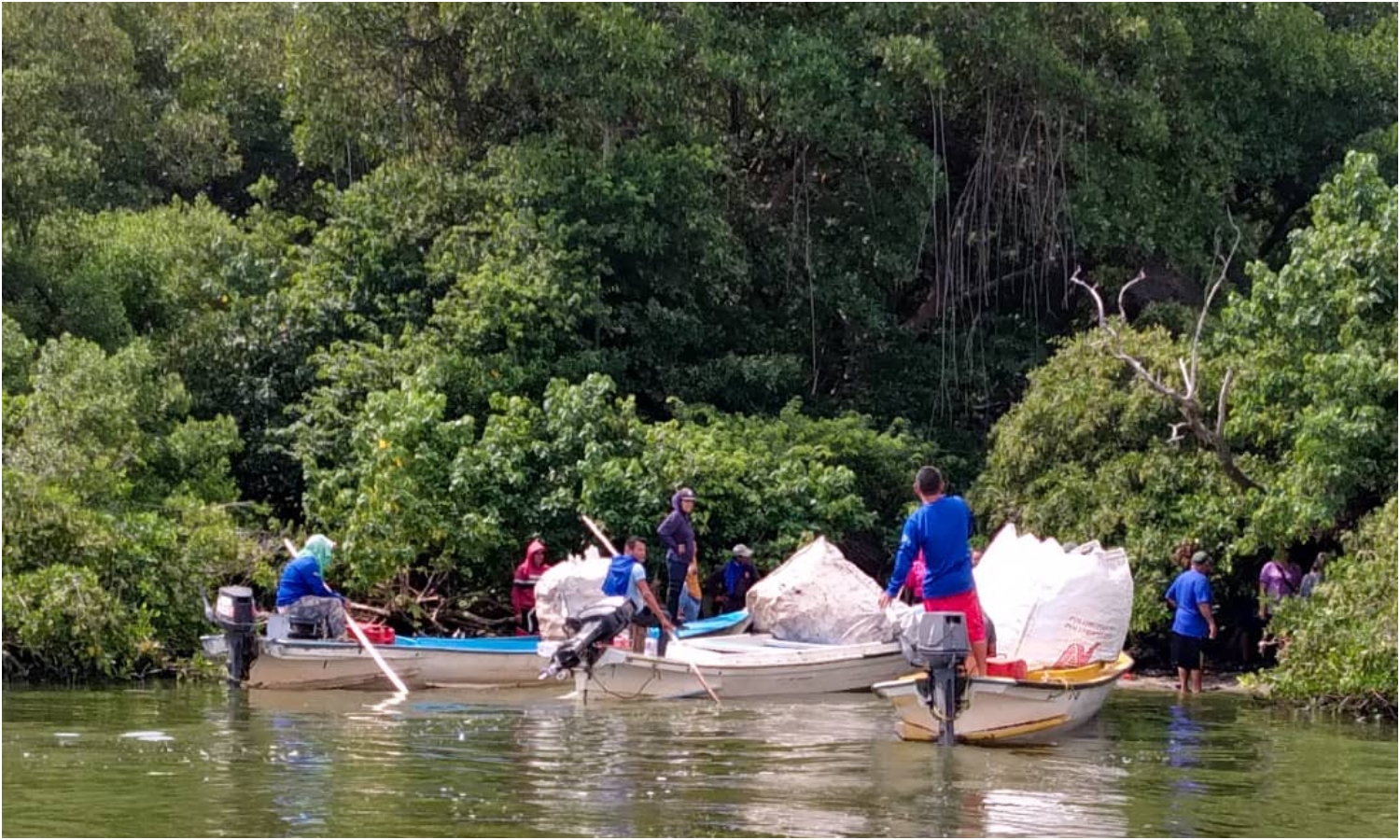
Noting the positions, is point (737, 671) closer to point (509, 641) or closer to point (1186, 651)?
point (509, 641)

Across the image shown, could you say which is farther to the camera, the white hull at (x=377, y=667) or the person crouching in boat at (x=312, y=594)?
the person crouching in boat at (x=312, y=594)

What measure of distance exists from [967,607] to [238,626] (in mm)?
6532

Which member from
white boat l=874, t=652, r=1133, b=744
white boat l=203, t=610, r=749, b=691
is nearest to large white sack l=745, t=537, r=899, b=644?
white boat l=203, t=610, r=749, b=691

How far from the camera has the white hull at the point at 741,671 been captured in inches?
641

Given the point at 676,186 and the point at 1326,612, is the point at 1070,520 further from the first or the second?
the point at 676,186

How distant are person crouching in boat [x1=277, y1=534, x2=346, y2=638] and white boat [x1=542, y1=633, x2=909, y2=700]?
2.25m

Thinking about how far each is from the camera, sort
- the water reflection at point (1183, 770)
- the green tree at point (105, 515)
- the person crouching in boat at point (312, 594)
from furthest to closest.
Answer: the green tree at point (105, 515)
the person crouching in boat at point (312, 594)
the water reflection at point (1183, 770)

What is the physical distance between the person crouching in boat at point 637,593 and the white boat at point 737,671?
26 centimetres

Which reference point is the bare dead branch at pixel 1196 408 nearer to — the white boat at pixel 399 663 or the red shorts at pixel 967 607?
the white boat at pixel 399 663

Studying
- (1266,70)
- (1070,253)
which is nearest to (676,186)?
(1070,253)

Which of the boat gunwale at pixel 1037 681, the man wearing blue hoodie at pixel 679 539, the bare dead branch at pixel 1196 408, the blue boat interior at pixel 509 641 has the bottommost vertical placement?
the boat gunwale at pixel 1037 681

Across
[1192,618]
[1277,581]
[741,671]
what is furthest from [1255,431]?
[741,671]

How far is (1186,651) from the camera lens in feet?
61.2

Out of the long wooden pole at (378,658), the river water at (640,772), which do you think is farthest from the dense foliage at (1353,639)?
the long wooden pole at (378,658)
